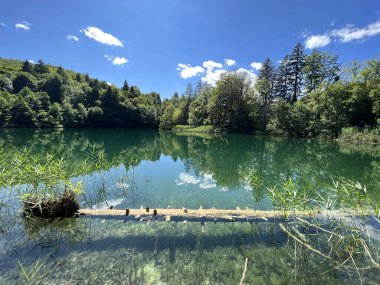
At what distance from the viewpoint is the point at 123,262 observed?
166 inches

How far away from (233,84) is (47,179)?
4538 cm

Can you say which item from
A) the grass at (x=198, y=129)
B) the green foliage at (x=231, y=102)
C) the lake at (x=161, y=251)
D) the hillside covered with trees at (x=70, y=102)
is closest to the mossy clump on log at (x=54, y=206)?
the lake at (x=161, y=251)

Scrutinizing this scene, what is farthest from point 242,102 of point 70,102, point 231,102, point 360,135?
point 70,102

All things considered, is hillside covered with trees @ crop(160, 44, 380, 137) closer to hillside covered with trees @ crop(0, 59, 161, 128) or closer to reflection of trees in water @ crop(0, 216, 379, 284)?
hillside covered with trees @ crop(0, 59, 161, 128)

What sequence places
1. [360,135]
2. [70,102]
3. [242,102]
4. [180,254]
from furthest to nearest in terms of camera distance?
[70,102]
[242,102]
[360,135]
[180,254]

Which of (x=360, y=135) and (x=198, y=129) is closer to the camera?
(x=360, y=135)

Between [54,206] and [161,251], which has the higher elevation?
[54,206]

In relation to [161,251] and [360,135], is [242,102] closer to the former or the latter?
[360,135]

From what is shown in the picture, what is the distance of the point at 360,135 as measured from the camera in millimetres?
28031

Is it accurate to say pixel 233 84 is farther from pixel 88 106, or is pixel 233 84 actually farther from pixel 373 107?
pixel 88 106

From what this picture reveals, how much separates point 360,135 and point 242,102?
2262 cm

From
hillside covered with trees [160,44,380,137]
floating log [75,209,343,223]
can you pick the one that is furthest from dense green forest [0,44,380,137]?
floating log [75,209,343,223]

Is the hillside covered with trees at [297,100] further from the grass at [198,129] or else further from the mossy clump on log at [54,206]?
the mossy clump on log at [54,206]

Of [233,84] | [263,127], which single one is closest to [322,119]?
[263,127]
